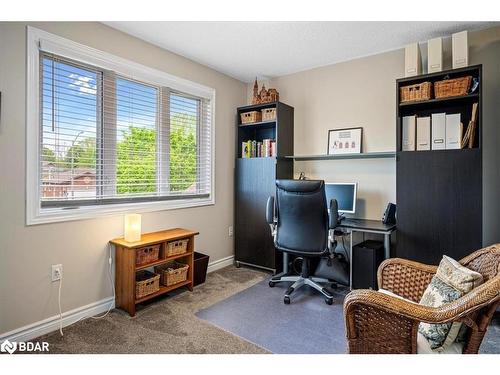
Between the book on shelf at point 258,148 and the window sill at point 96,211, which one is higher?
the book on shelf at point 258,148

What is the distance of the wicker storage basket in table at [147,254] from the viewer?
2494 millimetres

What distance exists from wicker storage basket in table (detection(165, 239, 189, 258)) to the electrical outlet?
805mm

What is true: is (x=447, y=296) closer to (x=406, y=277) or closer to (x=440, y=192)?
(x=406, y=277)

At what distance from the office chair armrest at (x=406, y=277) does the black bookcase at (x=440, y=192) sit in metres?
0.91

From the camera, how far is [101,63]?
250 cm

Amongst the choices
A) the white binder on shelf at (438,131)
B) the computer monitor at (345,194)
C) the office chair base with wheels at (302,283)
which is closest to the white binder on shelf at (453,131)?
the white binder on shelf at (438,131)

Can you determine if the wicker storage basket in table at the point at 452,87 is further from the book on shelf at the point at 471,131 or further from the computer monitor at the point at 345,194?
the computer monitor at the point at 345,194

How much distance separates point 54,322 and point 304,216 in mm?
2076

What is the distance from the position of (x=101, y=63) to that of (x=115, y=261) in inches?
65.8

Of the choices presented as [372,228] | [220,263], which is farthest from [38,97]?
[372,228]

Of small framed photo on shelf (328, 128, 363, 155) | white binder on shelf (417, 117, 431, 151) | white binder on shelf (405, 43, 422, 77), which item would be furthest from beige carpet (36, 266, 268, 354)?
white binder on shelf (405, 43, 422, 77)

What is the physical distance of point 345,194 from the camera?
3.20m

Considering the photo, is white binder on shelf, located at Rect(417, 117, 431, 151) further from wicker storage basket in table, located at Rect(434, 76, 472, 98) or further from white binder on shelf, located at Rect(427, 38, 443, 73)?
white binder on shelf, located at Rect(427, 38, 443, 73)

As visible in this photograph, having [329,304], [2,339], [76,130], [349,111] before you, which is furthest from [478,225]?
[2,339]
